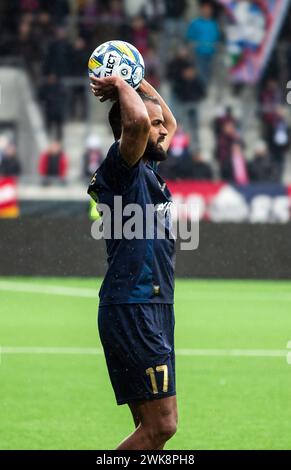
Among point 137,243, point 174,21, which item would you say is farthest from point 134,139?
point 174,21

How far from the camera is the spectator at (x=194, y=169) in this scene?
23.2 m

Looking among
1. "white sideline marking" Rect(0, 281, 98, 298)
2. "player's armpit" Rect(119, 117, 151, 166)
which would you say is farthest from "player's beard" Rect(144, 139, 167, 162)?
"white sideline marking" Rect(0, 281, 98, 298)

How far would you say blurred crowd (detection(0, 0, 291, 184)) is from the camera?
2391 cm

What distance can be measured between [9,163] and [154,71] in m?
4.13

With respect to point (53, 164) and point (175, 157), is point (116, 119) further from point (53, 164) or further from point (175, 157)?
point (53, 164)

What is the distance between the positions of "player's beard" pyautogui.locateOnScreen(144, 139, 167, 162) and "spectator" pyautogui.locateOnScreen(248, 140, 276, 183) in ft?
56.9

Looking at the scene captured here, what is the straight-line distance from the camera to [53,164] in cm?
2391

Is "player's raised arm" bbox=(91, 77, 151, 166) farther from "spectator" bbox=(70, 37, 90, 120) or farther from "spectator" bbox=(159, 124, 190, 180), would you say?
"spectator" bbox=(70, 37, 90, 120)

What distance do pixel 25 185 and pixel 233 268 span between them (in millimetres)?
4881

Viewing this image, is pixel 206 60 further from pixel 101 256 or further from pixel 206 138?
pixel 101 256

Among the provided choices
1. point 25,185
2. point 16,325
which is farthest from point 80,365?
point 25,185

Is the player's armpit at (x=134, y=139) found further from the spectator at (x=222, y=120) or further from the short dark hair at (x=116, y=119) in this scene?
the spectator at (x=222, y=120)

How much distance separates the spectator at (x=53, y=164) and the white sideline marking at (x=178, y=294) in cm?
412

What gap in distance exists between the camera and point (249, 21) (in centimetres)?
2586
